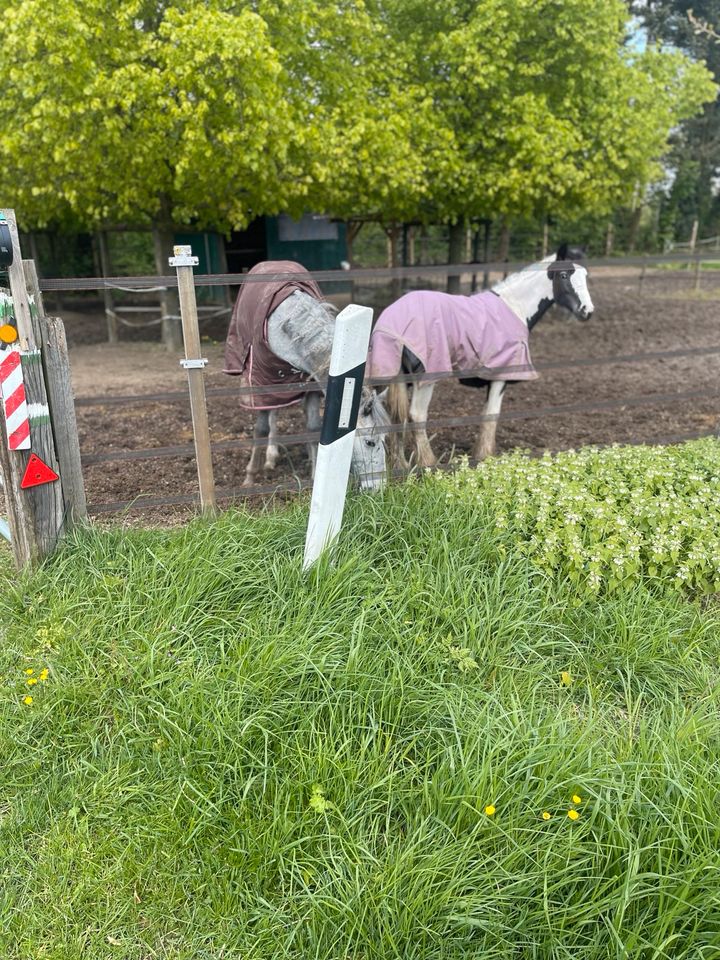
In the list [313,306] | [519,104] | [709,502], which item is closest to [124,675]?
[313,306]

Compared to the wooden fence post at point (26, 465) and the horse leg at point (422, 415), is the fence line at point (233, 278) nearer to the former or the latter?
the wooden fence post at point (26, 465)

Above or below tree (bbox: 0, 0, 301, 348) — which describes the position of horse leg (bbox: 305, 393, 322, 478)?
below

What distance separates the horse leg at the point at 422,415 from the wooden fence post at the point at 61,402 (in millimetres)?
2213

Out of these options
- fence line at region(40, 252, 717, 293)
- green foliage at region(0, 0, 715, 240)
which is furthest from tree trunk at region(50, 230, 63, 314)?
fence line at region(40, 252, 717, 293)

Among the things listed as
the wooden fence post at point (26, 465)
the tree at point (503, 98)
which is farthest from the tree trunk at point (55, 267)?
the wooden fence post at point (26, 465)

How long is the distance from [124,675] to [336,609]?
33.3 inches

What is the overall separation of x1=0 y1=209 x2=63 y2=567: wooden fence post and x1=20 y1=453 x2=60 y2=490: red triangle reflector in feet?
0.06

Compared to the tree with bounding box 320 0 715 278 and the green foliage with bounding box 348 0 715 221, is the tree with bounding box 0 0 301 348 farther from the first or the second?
the green foliage with bounding box 348 0 715 221

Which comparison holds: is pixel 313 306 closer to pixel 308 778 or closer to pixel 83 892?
pixel 308 778

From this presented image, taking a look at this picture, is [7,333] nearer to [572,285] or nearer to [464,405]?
[572,285]

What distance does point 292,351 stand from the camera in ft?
15.1

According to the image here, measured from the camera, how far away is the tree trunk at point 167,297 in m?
11.7

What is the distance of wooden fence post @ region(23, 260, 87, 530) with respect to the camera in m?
3.47

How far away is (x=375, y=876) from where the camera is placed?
6.81 ft
